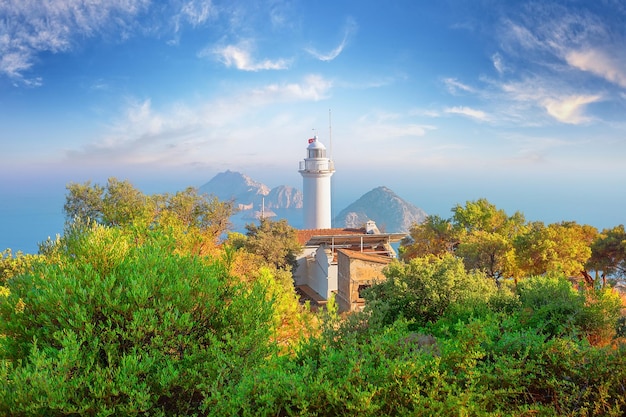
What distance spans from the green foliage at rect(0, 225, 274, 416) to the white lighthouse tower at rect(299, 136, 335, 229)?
1491 inches

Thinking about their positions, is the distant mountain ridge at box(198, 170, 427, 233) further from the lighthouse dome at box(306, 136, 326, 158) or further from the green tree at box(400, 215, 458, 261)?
the green tree at box(400, 215, 458, 261)

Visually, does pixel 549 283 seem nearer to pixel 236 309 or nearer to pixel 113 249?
pixel 236 309

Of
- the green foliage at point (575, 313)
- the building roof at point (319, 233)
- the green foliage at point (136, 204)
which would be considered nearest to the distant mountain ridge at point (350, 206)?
the building roof at point (319, 233)

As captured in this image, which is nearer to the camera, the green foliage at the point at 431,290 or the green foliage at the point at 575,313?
the green foliage at the point at 575,313

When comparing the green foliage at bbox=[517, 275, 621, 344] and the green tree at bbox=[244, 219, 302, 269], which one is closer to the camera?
the green foliage at bbox=[517, 275, 621, 344]

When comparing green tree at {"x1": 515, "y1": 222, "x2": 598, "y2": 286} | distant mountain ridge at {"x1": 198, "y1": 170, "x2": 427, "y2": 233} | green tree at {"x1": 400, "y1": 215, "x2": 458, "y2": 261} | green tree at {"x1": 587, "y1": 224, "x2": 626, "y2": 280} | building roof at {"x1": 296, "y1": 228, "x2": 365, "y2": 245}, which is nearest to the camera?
green tree at {"x1": 515, "y1": 222, "x2": 598, "y2": 286}

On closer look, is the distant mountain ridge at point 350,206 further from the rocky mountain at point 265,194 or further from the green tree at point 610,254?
the green tree at point 610,254

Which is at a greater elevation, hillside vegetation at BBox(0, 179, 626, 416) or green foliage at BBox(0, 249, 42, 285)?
hillside vegetation at BBox(0, 179, 626, 416)

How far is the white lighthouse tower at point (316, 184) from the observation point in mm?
45062

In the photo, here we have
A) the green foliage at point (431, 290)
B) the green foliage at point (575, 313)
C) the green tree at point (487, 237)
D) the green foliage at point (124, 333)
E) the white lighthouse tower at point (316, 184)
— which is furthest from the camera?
the white lighthouse tower at point (316, 184)

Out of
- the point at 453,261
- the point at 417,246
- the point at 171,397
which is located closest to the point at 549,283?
the point at 453,261

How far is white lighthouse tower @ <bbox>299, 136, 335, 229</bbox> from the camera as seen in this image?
148 ft

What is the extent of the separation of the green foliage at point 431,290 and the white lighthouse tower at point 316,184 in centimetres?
3090

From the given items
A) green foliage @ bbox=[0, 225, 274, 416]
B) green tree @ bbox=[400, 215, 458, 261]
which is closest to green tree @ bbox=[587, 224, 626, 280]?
green tree @ bbox=[400, 215, 458, 261]
